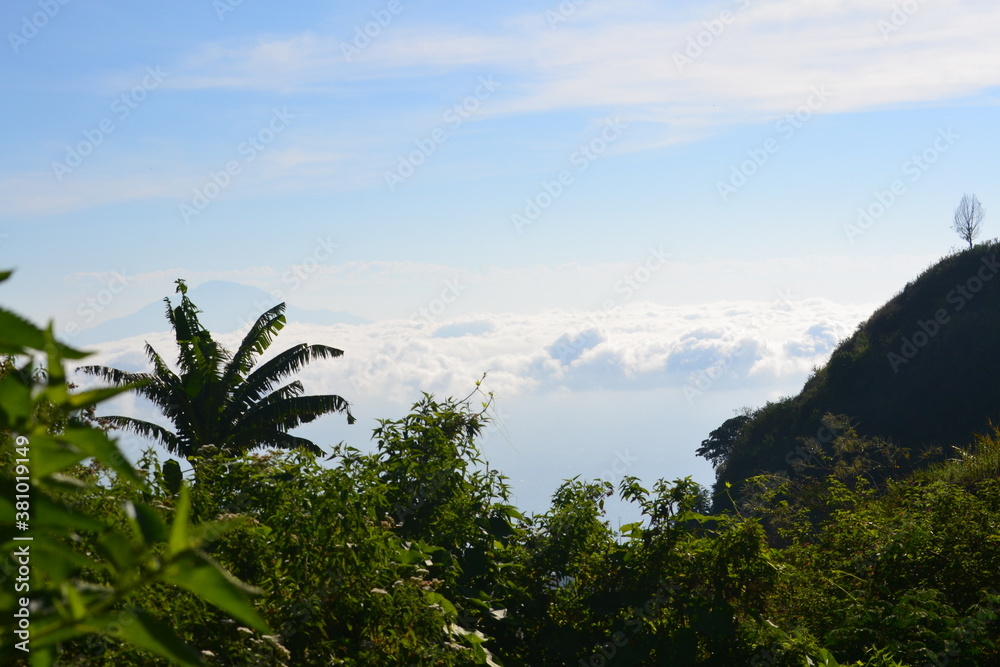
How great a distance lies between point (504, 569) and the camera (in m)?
4.70

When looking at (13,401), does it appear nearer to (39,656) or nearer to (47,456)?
(47,456)

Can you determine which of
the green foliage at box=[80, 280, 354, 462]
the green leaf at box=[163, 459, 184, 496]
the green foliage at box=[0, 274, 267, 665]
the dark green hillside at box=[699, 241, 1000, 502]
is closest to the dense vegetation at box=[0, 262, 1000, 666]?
the green leaf at box=[163, 459, 184, 496]

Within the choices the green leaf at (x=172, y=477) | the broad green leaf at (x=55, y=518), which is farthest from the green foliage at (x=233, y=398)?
the broad green leaf at (x=55, y=518)

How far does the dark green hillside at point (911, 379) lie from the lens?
32.3 meters

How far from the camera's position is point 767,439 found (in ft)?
120

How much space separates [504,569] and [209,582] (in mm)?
4109

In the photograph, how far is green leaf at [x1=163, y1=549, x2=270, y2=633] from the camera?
0.74 metres

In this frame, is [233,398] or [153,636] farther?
[233,398]

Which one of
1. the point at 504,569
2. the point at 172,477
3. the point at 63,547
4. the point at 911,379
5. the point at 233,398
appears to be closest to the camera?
the point at 63,547

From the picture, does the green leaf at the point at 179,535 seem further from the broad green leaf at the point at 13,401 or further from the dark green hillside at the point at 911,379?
the dark green hillside at the point at 911,379

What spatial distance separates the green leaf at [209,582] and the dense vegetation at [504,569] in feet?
5.19

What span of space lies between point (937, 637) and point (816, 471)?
2546 centimetres

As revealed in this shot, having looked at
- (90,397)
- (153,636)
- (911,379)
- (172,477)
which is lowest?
(153,636)

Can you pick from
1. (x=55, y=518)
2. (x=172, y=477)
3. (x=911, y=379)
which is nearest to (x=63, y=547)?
(x=55, y=518)
